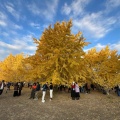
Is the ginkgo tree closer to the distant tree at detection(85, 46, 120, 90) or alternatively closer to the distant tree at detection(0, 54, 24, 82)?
the distant tree at detection(85, 46, 120, 90)

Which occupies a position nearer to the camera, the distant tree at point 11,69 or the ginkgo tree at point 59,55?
the ginkgo tree at point 59,55

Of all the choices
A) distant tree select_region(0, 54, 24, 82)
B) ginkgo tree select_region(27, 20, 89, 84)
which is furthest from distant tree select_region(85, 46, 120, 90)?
distant tree select_region(0, 54, 24, 82)

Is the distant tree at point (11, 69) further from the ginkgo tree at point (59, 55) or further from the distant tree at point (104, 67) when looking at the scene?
the distant tree at point (104, 67)

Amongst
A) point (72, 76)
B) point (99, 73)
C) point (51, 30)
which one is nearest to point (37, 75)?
point (72, 76)

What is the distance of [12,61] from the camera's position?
33094 millimetres

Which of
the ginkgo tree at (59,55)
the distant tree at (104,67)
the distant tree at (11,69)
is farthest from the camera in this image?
the distant tree at (11,69)

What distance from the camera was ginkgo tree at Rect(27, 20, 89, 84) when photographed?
15.6 m

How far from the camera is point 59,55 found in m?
16.0

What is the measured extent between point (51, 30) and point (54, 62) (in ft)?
15.2

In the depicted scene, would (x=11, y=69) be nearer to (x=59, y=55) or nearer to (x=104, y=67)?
(x=59, y=55)

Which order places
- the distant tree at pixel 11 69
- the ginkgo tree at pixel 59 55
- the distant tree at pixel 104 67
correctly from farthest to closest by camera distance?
the distant tree at pixel 11 69 → the distant tree at pixel 104 67 → the ginkgo tree at pixel 59 55

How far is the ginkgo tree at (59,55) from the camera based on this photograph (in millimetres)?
15648

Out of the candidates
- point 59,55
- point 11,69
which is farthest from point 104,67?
point 11,69

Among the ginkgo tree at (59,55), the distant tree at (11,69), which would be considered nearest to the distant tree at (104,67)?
the ginkgo tree at (59,55)
